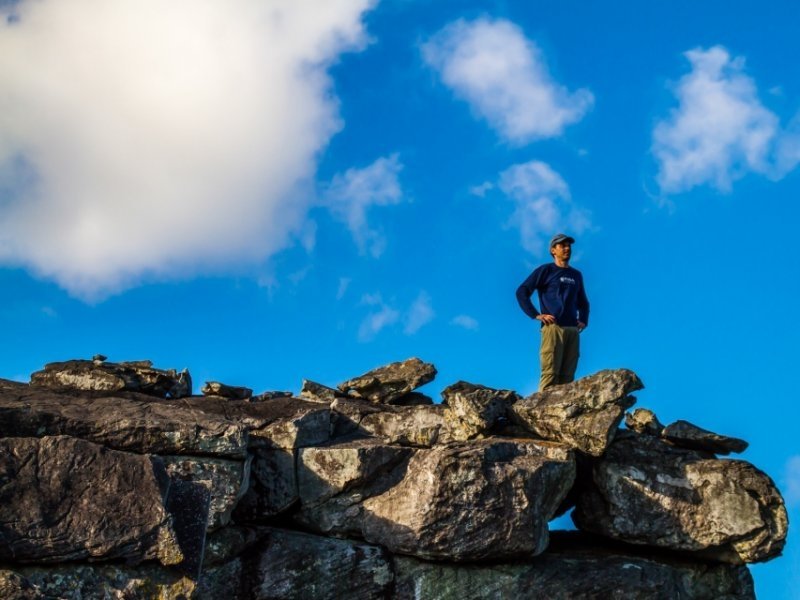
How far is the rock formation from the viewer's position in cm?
1930

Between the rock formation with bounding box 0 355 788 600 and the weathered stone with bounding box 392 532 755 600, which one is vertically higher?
the rock formation with bounding box 0 355 788 600

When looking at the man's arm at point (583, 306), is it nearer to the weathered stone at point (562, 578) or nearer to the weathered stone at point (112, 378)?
the weathered stone at point (562, 578)

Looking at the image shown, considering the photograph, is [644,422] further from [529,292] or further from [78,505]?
[78,505]

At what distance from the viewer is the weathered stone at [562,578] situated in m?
19.6

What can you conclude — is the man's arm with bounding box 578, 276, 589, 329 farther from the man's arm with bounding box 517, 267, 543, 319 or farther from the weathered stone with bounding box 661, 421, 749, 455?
the weathered stone with bounding box 661, 421, 749, 455

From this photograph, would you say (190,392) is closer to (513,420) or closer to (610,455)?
(513,420)

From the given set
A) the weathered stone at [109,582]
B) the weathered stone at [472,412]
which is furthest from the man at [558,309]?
the weathered stone at [109,582]

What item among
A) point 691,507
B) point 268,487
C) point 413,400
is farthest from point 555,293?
point 268,487

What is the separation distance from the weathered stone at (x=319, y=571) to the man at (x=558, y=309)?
24.6 feet

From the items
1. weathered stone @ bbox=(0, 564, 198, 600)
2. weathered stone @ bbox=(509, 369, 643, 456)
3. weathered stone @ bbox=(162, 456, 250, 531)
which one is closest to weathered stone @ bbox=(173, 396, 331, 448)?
weathered stone @ bbox=(162, 456, 250, 531)

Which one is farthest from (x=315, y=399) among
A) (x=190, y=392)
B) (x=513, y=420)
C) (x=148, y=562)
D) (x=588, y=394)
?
(x=148, y=562)

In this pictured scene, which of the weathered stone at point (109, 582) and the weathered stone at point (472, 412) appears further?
the weathered stone at point (472, 412)

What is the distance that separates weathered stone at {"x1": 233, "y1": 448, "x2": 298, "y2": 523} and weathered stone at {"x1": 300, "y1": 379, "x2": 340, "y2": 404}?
11.3 feet

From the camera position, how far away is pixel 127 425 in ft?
63.1
